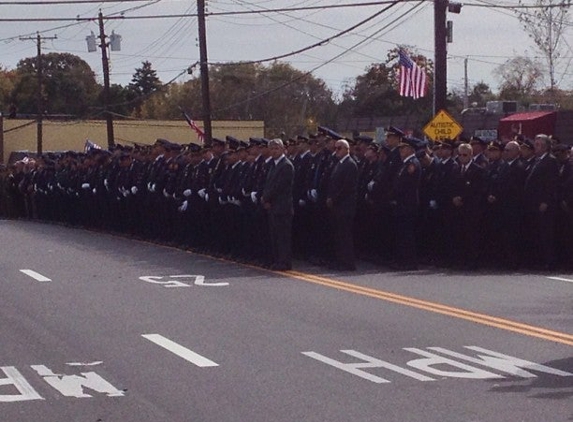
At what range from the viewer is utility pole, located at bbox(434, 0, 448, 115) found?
27.0 m

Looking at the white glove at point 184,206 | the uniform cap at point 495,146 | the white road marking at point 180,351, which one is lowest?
the white road marking at point 180,351

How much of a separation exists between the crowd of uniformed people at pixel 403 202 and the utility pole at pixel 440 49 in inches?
262

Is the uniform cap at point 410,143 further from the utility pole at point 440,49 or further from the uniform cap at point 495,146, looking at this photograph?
the utility pole at point 440,49

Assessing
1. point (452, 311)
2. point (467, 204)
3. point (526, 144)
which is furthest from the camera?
point (467, 204)

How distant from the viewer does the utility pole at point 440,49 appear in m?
27.0

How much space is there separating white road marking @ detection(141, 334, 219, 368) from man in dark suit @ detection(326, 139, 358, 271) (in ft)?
22.8


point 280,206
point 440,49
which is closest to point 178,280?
point 280,206

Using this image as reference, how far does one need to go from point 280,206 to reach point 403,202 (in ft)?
6.14

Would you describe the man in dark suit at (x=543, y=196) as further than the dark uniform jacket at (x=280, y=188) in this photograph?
No

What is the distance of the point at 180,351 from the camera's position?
11.3m

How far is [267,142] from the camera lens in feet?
66.7

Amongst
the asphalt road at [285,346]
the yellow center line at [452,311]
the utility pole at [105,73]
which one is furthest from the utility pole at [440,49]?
the utility pole at [105,73]

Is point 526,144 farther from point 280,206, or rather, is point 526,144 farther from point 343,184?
point 280,206

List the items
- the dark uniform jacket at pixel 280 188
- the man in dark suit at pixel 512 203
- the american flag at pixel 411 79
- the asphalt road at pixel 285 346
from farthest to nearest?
the american flag at pixel 411 79 → the dark uniform jacket at pixel 280 188 → the man in dark suit at pixel 512 203 → the asphalt road at pixel 285 346
